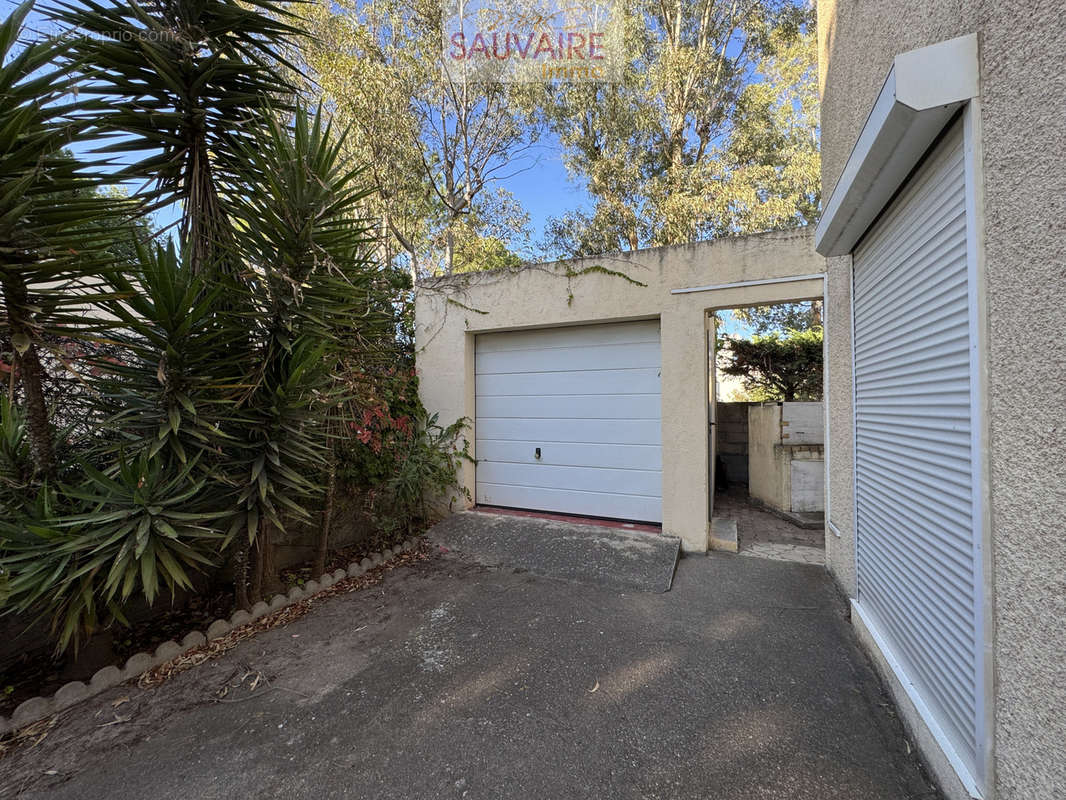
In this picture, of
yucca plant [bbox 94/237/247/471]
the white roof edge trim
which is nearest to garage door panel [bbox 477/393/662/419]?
the white roof edge trim

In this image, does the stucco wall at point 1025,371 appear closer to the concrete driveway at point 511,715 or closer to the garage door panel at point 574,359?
the concrete driveway at point 511,715

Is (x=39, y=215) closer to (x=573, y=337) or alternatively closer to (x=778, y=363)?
(x=573, y=337)

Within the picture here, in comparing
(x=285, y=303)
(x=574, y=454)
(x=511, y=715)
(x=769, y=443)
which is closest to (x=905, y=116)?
(x=511, y=715)

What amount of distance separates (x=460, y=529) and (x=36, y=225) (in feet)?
12.6

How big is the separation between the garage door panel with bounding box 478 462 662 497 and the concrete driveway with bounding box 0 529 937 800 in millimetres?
1493

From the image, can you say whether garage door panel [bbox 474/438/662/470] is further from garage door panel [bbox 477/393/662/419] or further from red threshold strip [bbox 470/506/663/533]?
red threshold strip [bbox 470/506/663/533]

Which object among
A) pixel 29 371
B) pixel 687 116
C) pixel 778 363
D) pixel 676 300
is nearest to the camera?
pixel 29 371

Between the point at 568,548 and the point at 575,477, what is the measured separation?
0.98m

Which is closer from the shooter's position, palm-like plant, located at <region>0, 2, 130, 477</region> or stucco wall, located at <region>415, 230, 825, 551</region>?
palm-like plant, located at <region>0, 2, 130, 477</region>

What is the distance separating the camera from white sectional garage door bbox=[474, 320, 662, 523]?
4516 mm

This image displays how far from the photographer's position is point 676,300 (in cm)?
421

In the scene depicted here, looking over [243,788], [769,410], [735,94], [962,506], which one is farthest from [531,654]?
[735,94]

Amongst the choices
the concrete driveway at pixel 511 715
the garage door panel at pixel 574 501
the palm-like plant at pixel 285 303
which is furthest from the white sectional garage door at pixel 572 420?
the palm-like plant at pixel 285 303

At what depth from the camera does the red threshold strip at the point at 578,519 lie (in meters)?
4.47
